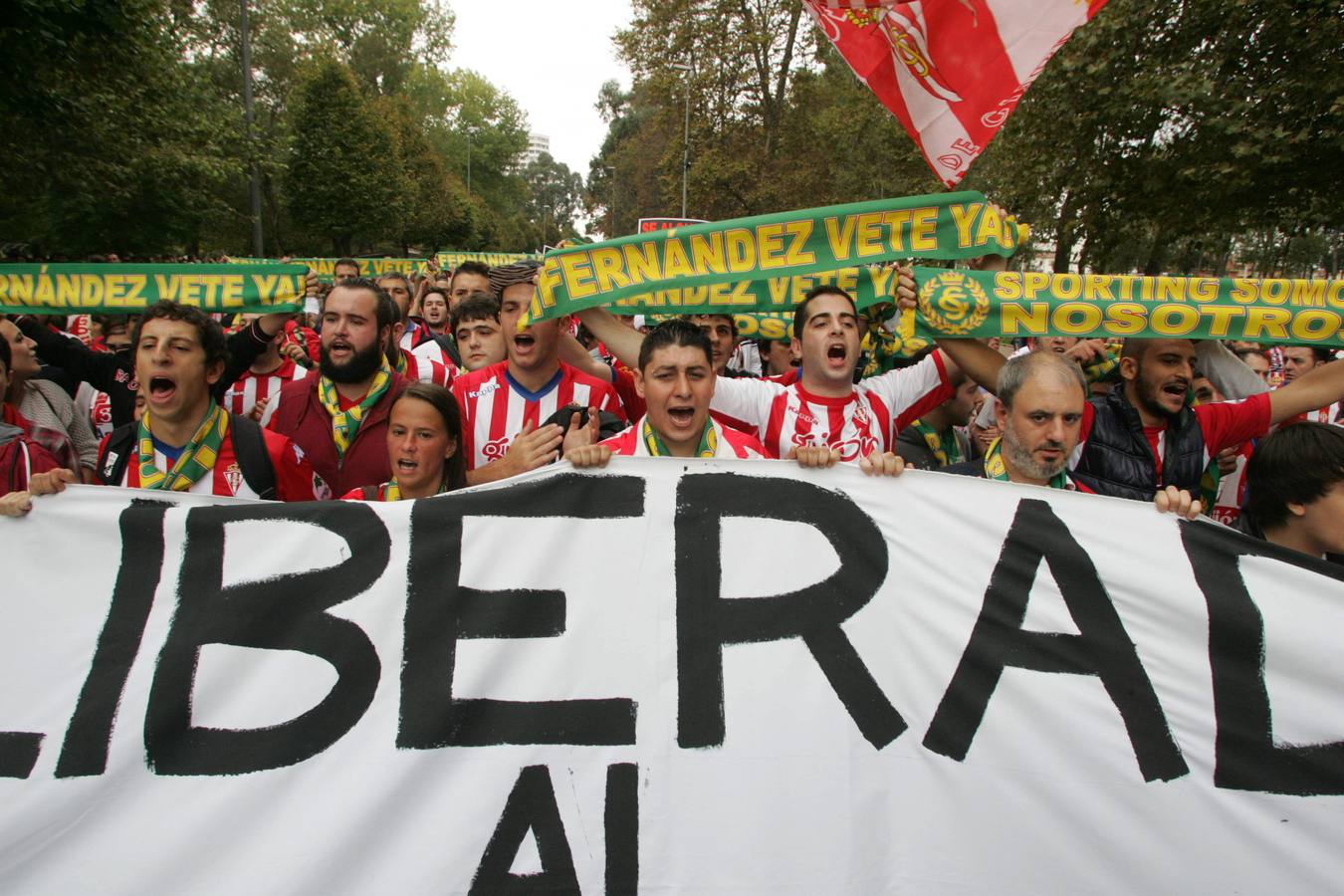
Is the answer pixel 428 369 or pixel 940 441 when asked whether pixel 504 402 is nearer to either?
pixel 428 369

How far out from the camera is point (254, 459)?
3.08m

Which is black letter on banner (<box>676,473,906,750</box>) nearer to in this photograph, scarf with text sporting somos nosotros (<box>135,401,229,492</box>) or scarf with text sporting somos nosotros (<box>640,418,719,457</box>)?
scarf with text sporting somos nosotros (<box>640,418,719,457</box>)

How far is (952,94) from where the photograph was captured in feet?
14.3

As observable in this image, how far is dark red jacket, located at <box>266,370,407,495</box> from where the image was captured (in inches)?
139

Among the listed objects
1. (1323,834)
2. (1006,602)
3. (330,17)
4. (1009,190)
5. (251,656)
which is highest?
(330,17)

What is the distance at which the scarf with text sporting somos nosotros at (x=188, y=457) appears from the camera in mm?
2932

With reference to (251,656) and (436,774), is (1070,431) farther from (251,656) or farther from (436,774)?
(251,656)

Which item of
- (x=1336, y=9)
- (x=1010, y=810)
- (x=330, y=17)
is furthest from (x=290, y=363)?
(x=330, y=17)

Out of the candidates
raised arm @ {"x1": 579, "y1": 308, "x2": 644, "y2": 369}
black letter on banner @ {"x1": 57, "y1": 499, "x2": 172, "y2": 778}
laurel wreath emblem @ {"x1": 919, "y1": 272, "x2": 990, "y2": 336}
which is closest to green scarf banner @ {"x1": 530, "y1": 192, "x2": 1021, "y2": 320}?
laurel wreath emblem @ {"x1": 919, "y1": 272, "x2": 990, "y2": 336}

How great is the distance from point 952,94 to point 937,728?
3.26 metres

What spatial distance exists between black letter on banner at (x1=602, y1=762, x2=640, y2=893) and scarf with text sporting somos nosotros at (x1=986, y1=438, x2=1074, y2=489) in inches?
58.7

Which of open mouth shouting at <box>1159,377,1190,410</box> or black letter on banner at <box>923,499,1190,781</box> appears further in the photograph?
open mouth shouting at <box>1159,377,1190,410</box>

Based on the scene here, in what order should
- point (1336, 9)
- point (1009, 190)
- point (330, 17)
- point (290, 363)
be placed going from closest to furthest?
point (290, 363) < point (1336, 9) < point (1009, 190) < point (330, 17)

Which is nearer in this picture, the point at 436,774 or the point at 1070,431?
the point at 436,774
